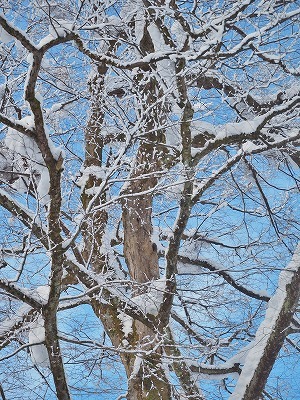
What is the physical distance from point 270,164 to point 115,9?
311cm

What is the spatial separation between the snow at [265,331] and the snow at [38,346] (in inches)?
78.1

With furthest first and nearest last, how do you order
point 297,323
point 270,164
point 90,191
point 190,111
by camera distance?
point 270,164 < point 90,191 < point 297,323 < point 190,111

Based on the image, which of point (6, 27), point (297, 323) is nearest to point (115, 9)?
point (6, 27)

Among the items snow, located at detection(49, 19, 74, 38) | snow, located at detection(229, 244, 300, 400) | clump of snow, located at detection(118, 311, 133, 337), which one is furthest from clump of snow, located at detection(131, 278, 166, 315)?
snow, located at detection(49, 19, 74, 38)

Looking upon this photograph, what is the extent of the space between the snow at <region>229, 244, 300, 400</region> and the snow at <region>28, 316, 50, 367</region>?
1985mm

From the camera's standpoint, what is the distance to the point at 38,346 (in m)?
4.17

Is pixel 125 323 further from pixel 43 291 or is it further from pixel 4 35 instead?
pixel 4 35

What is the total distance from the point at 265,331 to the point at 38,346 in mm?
2340

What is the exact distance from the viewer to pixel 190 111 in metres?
4.27

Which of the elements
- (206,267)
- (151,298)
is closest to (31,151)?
(151,298)

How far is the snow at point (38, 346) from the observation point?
13.4 feet

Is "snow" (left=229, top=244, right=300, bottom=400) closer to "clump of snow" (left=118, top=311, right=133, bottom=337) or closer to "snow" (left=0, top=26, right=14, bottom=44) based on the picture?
"clump of snow" (left=118, top=311, right=133, bottom=337)

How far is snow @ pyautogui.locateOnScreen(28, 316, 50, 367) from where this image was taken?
4.07 meters

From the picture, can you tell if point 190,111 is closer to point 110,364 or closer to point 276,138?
point 276,138
